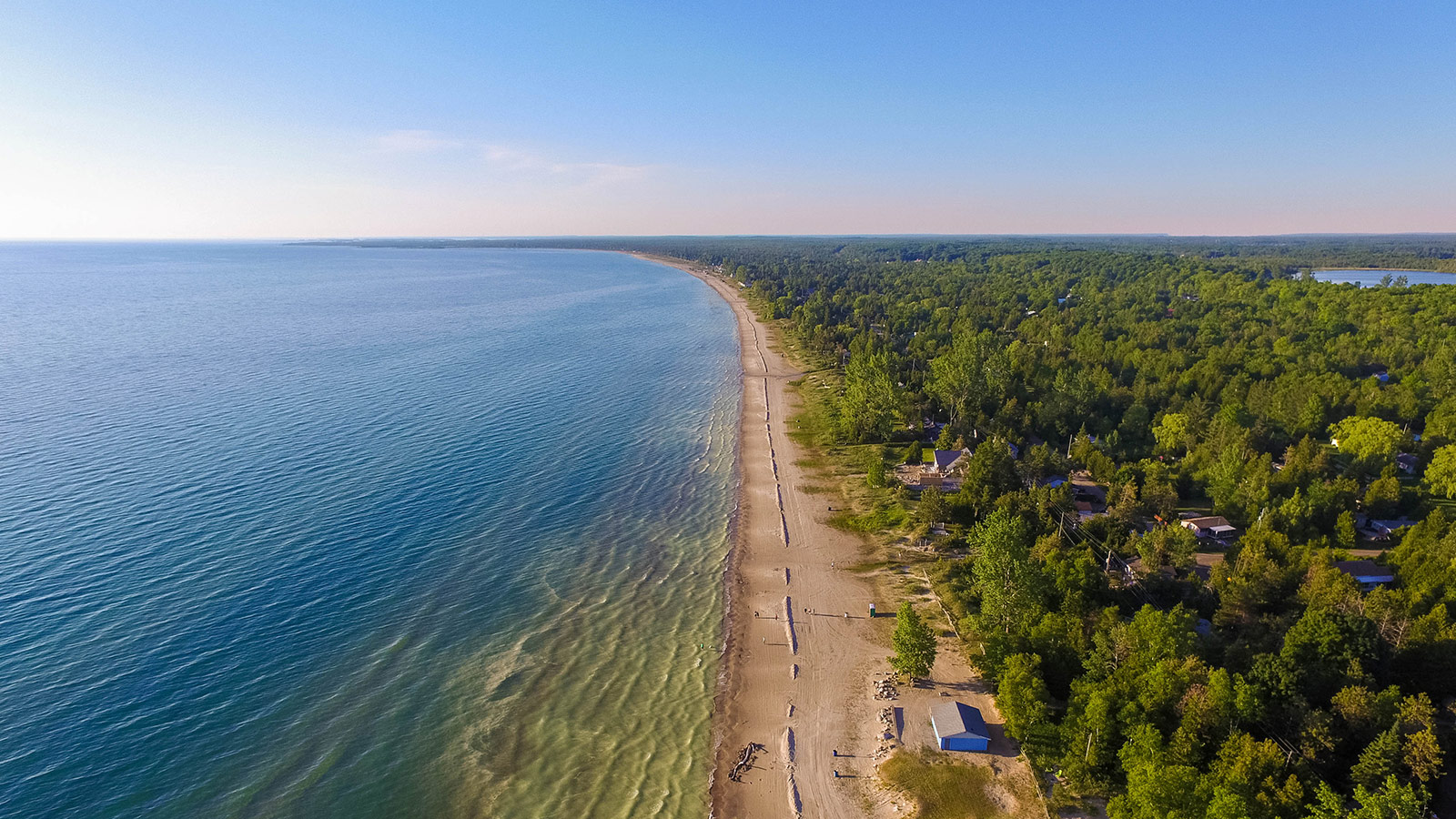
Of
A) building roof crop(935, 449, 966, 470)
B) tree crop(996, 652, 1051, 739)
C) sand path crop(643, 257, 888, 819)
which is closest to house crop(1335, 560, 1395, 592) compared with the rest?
tree crop(996, 652, 1051, 739)

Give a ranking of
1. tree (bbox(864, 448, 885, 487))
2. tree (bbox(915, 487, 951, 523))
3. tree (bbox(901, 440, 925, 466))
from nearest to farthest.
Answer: tree (bbox(915, 487, 951, 523)) → tree (bbox(864, 448, 885, 487)) → tree (bbox(901, 440, 925, 466))

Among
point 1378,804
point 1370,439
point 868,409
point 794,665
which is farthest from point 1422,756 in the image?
point 868,409

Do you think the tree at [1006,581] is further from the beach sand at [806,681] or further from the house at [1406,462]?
the house at [1406,462]

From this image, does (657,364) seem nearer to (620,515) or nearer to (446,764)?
(620,515)

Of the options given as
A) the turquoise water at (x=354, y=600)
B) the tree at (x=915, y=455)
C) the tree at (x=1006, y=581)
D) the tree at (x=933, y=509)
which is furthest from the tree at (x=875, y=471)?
the tree at (x=1006, y=581)

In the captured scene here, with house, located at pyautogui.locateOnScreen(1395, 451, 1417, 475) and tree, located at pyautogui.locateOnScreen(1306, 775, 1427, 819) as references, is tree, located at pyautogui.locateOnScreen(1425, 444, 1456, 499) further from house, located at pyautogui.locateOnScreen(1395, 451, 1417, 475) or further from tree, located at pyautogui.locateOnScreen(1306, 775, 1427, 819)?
tree, located at pyautogui.locateOnScreen(1306, 775, 1427, 819)

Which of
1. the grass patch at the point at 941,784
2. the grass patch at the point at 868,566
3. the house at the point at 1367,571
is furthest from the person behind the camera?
the grass patch at the point at 868,566

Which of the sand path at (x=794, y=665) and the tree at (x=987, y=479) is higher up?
the tree at (x=987, y=479)
